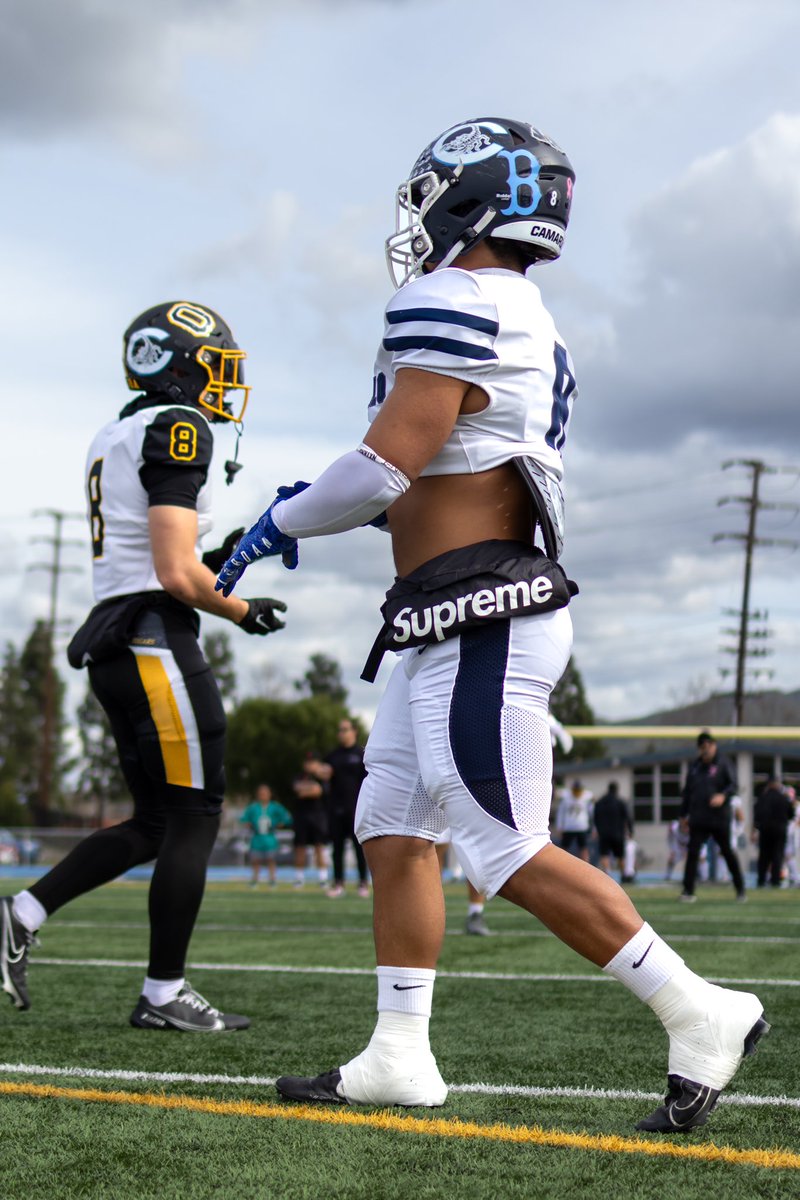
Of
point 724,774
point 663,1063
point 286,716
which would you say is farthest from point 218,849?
point 663,1063

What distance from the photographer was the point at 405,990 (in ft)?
10.7

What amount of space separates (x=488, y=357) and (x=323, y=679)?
360ft

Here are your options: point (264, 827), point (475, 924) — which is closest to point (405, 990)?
point (475, 924)

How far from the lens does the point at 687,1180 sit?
2.48 meters

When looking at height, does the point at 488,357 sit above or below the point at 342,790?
above

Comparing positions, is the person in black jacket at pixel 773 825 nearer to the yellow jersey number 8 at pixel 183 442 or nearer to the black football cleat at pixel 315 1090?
the yellow jersey number 8 at pixel 183 442

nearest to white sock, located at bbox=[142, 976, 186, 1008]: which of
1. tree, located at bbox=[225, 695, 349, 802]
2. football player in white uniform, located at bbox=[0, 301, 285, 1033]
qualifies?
football player in white uniform, located at bbox=[0, 301, 285, 1033]

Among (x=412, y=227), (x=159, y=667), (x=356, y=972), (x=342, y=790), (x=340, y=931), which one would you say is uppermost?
(x=412, y=227)

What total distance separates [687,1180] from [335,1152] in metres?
0.67

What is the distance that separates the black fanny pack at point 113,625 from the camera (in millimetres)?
4660

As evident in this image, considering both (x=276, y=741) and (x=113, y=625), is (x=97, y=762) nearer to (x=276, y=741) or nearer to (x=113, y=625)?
(x=276, y=741)

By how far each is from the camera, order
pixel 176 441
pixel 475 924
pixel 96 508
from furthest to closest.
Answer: pixel 475 924, pixel 96 508, pixel 176 441

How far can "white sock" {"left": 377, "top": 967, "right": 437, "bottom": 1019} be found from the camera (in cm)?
326

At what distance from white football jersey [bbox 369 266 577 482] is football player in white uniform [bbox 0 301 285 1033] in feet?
5.22
